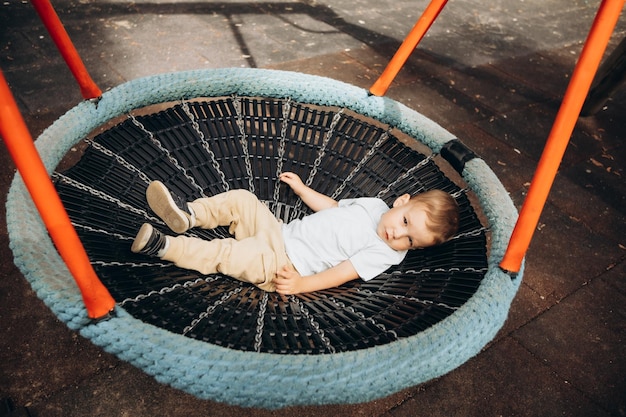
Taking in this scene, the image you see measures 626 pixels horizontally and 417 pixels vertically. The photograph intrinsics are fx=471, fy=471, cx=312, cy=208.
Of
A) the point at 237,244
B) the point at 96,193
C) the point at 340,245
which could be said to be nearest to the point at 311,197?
the point at 340,245

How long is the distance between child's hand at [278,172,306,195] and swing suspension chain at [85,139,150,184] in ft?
1.74

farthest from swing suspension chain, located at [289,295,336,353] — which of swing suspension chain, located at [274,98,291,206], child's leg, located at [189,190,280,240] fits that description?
swing suspension chain, located at [274,98,291,206]

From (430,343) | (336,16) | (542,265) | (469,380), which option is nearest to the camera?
(430,343)

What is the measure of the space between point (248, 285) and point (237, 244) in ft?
0.50

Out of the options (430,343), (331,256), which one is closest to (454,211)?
(331,256)

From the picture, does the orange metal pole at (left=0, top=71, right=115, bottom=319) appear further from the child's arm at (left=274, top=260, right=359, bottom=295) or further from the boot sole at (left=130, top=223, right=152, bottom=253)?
the child's arm at (left=274, top=260, right=359, bottom=295)

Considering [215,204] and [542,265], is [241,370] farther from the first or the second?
[542,265]

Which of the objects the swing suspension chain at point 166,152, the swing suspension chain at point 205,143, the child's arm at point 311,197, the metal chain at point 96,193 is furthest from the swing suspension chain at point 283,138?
the metal chain at point 96,193

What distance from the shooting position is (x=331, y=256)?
1.66 metres

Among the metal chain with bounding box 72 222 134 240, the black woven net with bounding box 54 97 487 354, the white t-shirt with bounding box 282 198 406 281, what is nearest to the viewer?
the black woven net with bounding box 54 97 487 354

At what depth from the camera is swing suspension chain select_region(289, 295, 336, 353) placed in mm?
1214

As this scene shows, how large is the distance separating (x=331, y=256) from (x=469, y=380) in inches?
29.6

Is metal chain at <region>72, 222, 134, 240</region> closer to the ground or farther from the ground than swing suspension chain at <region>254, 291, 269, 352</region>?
farther from the ground

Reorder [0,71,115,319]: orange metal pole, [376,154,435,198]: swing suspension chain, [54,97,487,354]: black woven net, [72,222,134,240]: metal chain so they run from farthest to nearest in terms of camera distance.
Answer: [376,154,435,198]: swing suspension chain, [72,222,134,240]: metal chain, [54,97,487,354]: black woven net, [0,71,115,319]: orange metal pole
